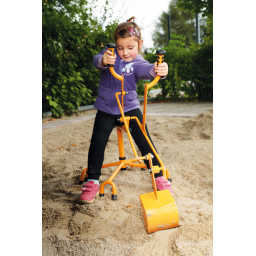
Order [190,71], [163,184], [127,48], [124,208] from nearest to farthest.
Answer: [124,208] → [127,48] → [163,184] → [190,71]

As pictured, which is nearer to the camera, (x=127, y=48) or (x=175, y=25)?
(x=127, y=48)

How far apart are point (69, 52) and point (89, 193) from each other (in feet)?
17.2

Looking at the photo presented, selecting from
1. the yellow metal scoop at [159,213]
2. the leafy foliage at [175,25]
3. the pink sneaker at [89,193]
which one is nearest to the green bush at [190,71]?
the pink sneaker at [89,193]

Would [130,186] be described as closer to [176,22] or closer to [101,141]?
[101,141]

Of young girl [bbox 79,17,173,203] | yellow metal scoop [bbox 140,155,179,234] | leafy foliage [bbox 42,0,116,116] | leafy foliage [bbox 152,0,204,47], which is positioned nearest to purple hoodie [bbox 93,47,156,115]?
young girl [bbox 79,17,173,203]

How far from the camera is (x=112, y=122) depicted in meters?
2.20

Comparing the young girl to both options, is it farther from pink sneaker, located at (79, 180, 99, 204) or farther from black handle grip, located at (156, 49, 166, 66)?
black handle grip, located at (156, 49, 166, 66)

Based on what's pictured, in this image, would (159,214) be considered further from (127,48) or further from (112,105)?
(127,48)

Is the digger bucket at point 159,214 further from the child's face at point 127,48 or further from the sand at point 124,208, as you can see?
the child's face at point 127,48

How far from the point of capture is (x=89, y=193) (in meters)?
2.01

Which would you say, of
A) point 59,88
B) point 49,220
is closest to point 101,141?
point 49,220

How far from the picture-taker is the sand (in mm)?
1469

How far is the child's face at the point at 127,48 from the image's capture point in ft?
6.40

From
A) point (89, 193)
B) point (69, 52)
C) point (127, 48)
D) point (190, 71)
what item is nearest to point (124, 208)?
point (89, 193)
